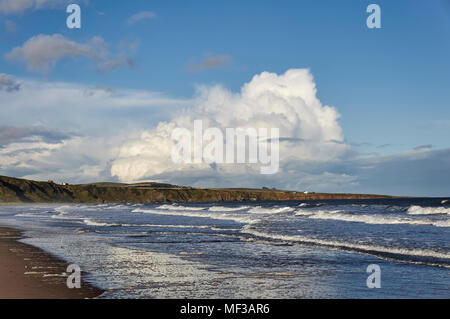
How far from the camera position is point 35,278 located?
14.8m

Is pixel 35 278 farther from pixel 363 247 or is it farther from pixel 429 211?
pixel 429 211

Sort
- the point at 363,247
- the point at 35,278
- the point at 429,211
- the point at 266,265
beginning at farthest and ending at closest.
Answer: the point at 429,211 < the point at 363,247 < the point at 266,265 < the point at 35,278

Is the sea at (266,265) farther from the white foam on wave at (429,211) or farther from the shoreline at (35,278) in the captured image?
the white foam on wave at (429,211)

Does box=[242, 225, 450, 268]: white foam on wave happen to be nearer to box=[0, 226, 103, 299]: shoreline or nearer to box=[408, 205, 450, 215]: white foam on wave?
box=[0, 226, 103, 299]: shoreline

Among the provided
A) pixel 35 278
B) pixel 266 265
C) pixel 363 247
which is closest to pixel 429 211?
pixel 363 247

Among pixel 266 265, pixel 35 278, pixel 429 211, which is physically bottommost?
pixel 429 211

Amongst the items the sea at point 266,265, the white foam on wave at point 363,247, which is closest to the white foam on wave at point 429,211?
the sea at point 266,265

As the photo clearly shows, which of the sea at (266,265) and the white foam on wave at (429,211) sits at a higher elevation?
the sea at (266,265)

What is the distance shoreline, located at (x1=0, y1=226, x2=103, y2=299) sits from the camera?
12359 millimetres

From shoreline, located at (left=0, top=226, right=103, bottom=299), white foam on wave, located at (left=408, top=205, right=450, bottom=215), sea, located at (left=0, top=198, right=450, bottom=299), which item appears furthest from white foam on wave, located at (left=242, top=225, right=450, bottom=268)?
white foam on wave, located at (left=408, top=205, right=450, bottom=215)

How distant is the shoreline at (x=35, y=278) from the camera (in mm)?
12359

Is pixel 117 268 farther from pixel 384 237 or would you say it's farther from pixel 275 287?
pixel 384 237

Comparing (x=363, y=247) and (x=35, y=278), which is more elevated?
(x=35, y=278)
